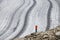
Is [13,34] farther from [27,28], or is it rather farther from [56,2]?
[56,2]

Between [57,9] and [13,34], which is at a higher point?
[57,9]

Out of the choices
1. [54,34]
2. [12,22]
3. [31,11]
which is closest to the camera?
[54,34]

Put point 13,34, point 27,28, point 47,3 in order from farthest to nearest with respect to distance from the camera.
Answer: point 47,3 → point 27,28 → point 13,34

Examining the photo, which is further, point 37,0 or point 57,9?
point 37,0

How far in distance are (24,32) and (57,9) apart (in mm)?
1316

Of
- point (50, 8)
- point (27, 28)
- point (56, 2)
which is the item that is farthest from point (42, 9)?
point (27, 28)

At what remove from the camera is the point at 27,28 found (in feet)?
14.6

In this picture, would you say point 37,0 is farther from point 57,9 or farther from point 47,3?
point 57,9

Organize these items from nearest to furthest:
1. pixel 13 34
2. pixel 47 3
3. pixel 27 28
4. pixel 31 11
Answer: pixel 13 34 → pixel 27 28 → pixel 31 11 → pixel 47 3

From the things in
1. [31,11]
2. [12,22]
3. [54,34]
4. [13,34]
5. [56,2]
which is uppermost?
[56,2]

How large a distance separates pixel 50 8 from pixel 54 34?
7.36ft

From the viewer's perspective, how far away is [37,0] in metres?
5.64

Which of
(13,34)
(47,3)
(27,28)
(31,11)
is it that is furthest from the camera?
(47,3)

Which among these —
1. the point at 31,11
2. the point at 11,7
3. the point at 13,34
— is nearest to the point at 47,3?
the point at 31,11
